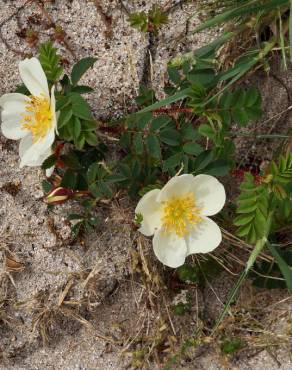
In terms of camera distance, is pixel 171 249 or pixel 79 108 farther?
pixel 171 249

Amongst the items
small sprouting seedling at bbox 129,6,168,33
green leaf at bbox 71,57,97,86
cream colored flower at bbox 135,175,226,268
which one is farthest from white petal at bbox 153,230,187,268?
small sprouting seedling at bbox 129,6,168,33

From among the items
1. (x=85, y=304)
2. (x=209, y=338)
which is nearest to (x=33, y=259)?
(x=85, y=304)

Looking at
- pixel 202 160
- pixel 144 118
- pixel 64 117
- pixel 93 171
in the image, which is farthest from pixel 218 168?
pixel 64 117

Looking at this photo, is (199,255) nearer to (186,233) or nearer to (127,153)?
(186,233)

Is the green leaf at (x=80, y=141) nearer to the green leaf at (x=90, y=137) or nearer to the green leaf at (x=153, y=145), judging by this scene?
the green leaf at (x=90, y=137)

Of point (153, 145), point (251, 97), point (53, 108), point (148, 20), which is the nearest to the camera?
point (53, 108)

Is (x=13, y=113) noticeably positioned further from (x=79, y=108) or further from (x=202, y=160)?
(x=202, y=160)
